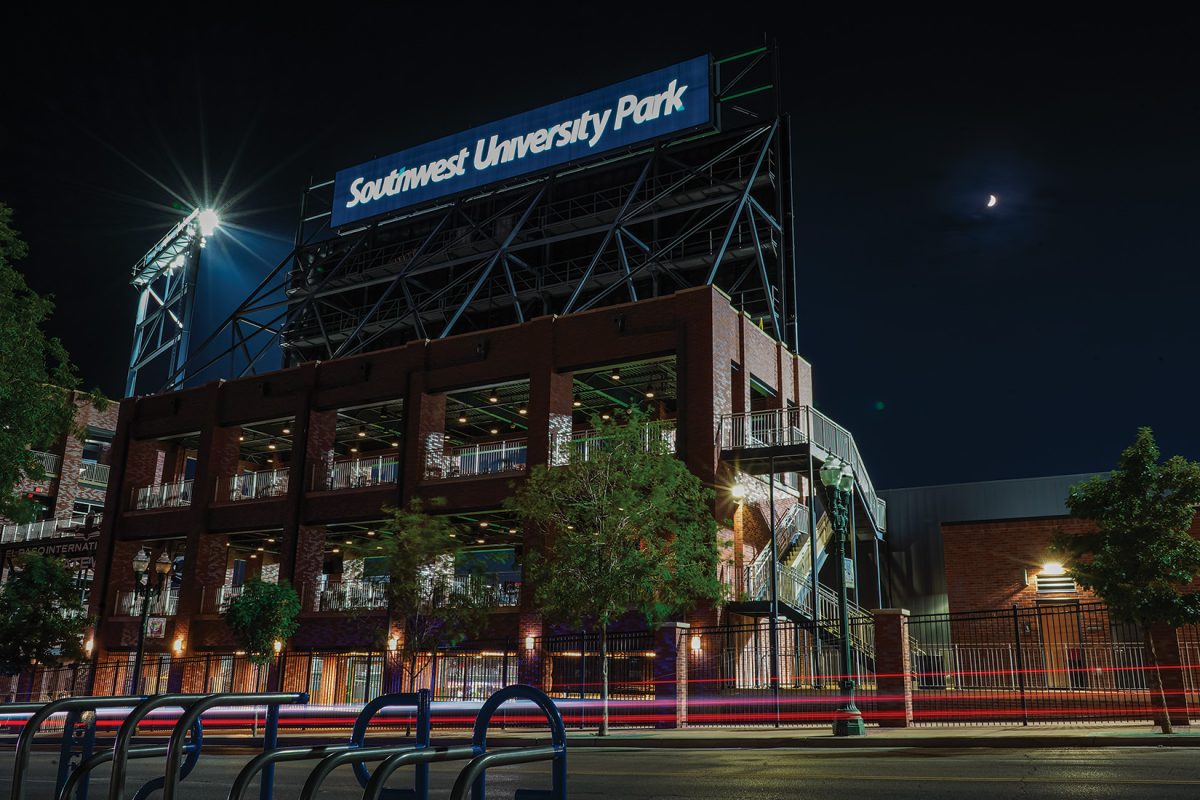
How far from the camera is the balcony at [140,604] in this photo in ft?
127

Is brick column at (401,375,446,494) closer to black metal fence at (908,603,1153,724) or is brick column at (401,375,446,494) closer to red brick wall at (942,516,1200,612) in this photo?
black metal fence at (908,603,1153,724)

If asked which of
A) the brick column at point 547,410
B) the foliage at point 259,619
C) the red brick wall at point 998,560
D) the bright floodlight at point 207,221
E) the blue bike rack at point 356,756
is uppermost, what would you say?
the bright floodlight at point 207,221

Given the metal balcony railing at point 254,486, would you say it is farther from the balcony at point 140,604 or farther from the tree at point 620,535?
the tree at point 620,535

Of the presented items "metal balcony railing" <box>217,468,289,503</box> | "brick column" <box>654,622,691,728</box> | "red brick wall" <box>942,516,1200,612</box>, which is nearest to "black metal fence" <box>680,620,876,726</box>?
"brick column" <box>654,622,691,728</box>

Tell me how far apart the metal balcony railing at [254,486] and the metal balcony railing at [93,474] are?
72.6 feet

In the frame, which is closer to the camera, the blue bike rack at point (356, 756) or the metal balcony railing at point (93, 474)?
the blue bike rack at point (356, 756)

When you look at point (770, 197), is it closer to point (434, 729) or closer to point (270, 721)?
point (434, 729)

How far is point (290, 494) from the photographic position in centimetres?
3719

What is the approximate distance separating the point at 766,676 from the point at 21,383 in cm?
1993

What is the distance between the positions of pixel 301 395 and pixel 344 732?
1537 cm

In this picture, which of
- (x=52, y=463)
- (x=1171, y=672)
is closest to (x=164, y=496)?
(x=52, y=463)

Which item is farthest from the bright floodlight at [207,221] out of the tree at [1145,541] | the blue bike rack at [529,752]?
the blue bike rack at [529,752]

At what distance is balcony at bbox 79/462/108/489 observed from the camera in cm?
5734

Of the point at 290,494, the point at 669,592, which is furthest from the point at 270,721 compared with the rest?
the point at 290,494
